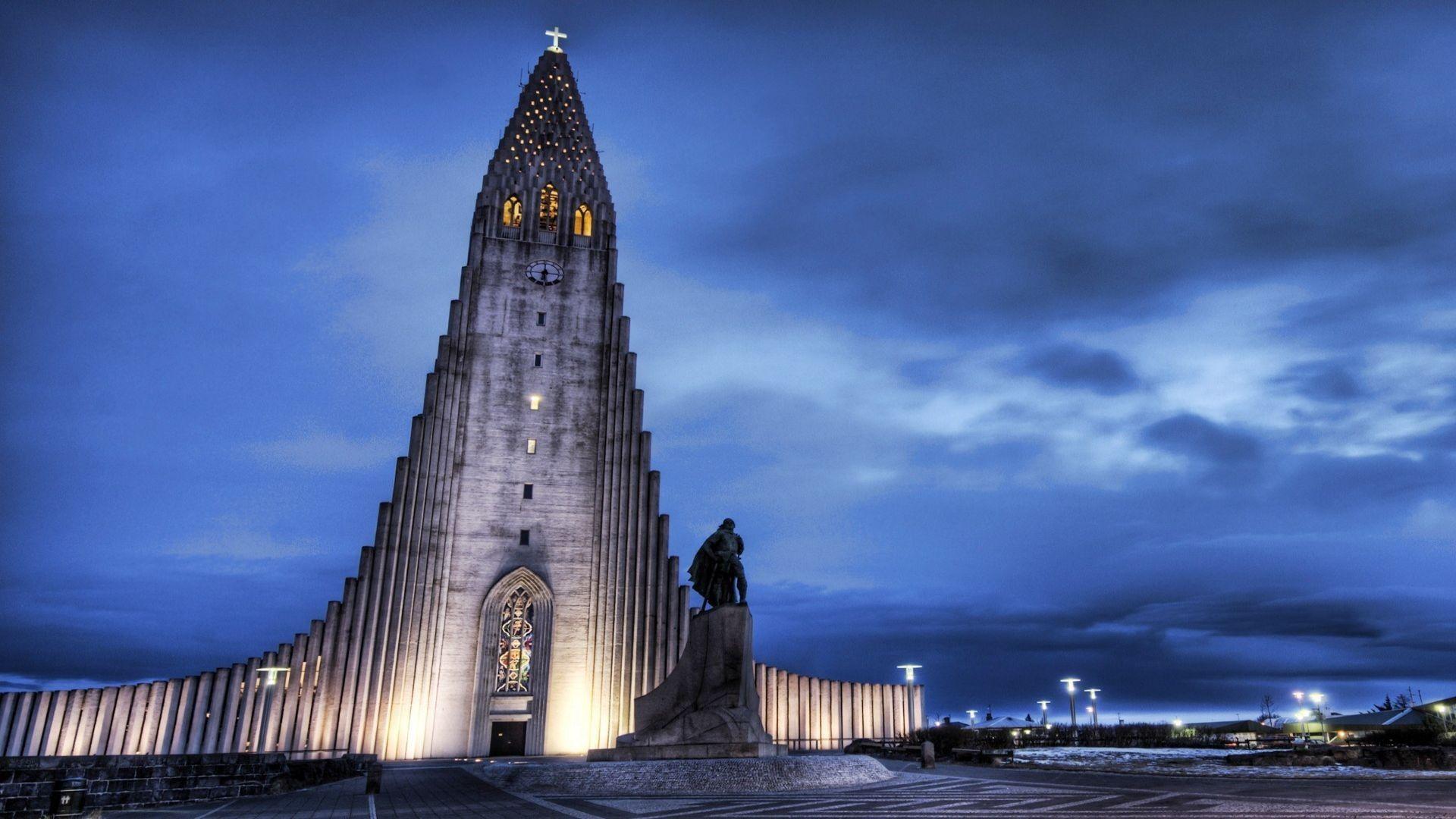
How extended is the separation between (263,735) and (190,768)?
19282mm

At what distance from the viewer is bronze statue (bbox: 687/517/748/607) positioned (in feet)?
60.5

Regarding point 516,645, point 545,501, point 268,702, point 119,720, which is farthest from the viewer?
point 545,501

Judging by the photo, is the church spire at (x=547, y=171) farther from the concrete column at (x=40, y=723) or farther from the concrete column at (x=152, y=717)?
the concrete column at (x=40, y=723)

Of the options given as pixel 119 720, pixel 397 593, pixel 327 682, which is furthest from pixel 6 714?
pixel 397 593

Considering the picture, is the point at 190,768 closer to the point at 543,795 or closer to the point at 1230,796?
the point at 543,795

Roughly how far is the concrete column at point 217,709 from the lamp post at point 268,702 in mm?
1464

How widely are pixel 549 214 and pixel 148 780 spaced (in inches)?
1262

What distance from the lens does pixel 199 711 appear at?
31.1 metres

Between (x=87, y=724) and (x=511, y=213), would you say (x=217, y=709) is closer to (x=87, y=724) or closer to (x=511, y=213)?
(x=87, y=724)

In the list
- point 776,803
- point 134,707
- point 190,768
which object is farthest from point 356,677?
point 776,803

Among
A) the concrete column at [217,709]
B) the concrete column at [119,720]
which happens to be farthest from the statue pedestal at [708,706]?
the concrete column at [119,720]

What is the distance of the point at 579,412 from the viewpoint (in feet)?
121

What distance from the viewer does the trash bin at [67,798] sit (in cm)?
960

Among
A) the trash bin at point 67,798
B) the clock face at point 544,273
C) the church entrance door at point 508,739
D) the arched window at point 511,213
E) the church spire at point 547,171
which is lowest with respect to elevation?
the church entrance door at point 508,739
